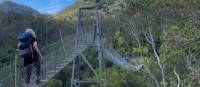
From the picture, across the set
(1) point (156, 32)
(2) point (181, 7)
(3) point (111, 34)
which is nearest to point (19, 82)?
(2) point (181, 7)

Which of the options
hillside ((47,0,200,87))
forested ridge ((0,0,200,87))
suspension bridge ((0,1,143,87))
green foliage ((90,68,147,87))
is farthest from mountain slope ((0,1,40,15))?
suspension bridge ((0,1,143,87))

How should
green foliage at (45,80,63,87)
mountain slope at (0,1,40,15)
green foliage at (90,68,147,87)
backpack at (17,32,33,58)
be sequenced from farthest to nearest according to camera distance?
mountain slope at (0,1,40,15), green foliage at (45,80,63,87), green foliage at (90,68,147,87), backpack at (17,32,33,58)

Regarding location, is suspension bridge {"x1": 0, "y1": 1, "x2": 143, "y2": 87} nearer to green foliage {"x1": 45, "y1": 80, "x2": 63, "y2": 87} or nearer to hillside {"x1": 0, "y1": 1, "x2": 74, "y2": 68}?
green foliage {"x1": 45, "y1": 80, "x2": 63, "y2": 87}

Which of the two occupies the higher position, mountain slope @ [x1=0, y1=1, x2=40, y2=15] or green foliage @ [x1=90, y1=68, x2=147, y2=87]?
mountain slope @ [x1=0, y1=1, x2=40, y2=15]

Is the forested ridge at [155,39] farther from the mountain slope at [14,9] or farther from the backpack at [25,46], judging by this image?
the mountain slope at [14,9]

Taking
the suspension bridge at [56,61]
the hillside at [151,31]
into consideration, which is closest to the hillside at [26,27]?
the hillside at [151,31]

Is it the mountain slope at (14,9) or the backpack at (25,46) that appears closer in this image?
the backpack at (25,46)

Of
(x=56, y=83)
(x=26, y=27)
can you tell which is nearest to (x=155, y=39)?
(x=56, y=83)

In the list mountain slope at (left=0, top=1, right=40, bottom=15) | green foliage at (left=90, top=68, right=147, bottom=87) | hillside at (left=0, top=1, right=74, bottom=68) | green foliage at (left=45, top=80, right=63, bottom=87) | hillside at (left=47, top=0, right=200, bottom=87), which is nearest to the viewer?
hillside at (left=47, top=0, right=200, bottom=87)
